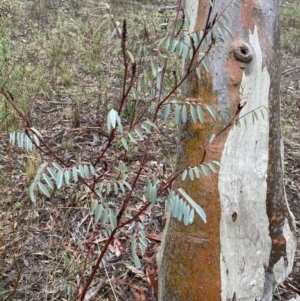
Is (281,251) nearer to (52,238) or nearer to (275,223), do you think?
(275,223)

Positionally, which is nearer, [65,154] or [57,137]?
[65,154]

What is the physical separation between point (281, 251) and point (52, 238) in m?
1.29

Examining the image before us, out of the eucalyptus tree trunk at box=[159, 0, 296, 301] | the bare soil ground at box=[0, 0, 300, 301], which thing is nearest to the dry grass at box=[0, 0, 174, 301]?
the bare soil ground at box=[0, 0, 300, 301]

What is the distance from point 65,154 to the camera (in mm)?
3131

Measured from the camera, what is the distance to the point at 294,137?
3.86m

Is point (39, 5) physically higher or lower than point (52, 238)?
higher

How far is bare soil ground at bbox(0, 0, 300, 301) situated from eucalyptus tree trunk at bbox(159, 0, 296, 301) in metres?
0.43


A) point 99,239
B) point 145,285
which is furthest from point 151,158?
point 145,285

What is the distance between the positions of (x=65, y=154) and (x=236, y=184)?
166cm

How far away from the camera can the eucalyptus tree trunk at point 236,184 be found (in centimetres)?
179

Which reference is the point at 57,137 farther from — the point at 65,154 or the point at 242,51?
the point at 242,51

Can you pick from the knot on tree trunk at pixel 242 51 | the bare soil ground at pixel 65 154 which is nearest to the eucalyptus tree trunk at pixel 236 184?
the knot on tree trunk at pixel 242 51

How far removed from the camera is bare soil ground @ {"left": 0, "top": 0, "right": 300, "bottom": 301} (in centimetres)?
221

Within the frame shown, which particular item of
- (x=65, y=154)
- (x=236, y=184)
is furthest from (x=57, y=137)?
(x=236, y=184)
